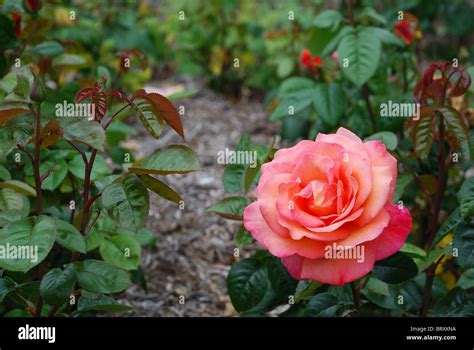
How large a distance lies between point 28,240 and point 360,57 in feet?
3.89

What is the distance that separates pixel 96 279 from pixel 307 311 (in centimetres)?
47

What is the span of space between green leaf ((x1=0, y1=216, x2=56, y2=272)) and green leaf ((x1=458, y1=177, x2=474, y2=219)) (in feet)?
2.73

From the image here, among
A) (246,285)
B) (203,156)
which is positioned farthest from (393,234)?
(203,156)

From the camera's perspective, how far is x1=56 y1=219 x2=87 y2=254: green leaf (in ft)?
5.11

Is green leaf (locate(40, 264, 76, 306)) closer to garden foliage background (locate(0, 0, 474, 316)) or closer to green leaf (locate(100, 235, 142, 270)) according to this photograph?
garden foliage background (locate(0, 0, 474, 316))

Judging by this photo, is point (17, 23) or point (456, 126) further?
point (17, 23)

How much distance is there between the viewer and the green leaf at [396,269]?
163 centimetres

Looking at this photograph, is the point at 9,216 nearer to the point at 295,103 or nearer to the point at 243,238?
the point at 243,238

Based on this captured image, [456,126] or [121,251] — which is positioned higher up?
[456,126]

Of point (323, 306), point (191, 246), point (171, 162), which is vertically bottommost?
point (323, 306)

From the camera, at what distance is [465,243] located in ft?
5.19

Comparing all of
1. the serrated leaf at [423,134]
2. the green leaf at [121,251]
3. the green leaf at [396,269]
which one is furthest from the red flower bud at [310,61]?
the green leaf at [396,269]

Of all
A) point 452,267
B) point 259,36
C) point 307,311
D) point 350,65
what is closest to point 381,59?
point 350,65

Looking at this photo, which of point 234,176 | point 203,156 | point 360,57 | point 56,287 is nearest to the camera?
point 56,287
